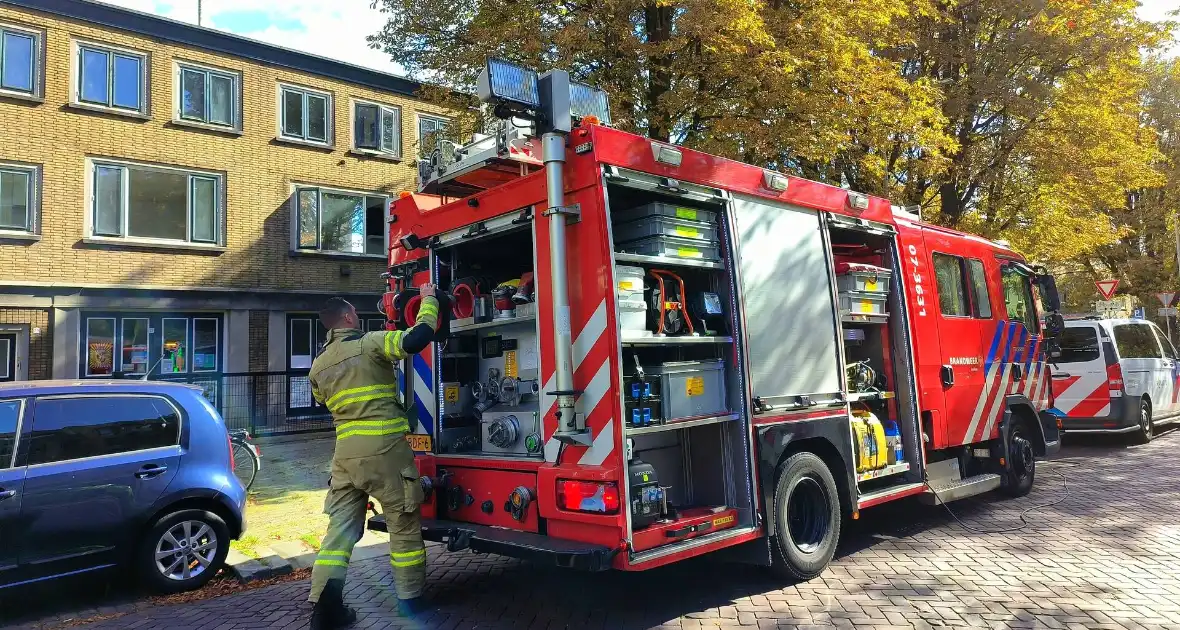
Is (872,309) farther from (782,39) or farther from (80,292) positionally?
(80,292)

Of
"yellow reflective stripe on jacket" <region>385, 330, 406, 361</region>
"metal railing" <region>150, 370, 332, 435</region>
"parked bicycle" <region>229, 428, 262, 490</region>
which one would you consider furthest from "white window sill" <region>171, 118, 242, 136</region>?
"yellow reflective stripe on jacket" <region>385, 330, 406, 361</region>

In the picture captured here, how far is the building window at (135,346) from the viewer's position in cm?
1481

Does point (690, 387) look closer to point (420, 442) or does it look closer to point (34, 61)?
point (420, 442)

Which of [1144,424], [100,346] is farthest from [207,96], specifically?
[1144,424]

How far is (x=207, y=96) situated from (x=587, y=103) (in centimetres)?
1383

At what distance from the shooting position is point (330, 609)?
14.7 feet

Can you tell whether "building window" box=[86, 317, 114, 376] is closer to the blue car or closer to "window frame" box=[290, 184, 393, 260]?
"window frame" box=[290, 184, 393, 260]

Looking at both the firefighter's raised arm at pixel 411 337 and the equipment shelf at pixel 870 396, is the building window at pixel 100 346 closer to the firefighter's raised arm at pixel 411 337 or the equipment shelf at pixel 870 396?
the firefighter's raised arm at pixel 411 337

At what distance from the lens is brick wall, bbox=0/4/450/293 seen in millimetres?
13977

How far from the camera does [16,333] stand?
13656 millimetres

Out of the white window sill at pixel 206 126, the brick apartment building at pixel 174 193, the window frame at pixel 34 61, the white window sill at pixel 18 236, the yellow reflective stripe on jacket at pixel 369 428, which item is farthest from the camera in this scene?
the white window sill at pixel 206 126

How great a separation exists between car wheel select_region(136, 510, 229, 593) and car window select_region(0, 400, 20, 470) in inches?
39.2

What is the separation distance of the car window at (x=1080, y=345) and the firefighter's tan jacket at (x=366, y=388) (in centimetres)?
1120

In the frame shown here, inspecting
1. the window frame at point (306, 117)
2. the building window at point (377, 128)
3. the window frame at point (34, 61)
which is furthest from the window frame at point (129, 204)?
the building window at point (377, 128)
